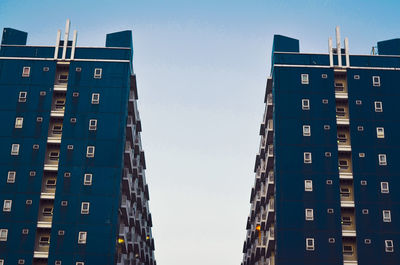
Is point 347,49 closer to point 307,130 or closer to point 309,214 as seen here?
point 307,130

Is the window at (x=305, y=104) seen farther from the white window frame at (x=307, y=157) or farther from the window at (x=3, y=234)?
the window at (x=3, y=234)

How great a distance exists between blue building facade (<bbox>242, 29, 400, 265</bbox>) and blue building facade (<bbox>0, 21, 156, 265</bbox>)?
2052 centimetres

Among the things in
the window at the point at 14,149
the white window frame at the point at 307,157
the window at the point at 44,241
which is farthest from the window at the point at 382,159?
the window at the point at 14,149

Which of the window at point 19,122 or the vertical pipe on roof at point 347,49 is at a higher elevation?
the vertical pipe on roof at point 347,49

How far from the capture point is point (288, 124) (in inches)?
2987

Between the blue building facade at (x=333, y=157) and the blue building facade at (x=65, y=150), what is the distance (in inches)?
808

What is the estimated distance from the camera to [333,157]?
74.2 meters

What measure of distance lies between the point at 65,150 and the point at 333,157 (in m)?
34.3

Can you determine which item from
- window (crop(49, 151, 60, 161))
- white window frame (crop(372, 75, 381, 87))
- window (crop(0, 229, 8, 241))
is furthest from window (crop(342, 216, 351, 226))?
window (crop(0, 229, 8, 241))

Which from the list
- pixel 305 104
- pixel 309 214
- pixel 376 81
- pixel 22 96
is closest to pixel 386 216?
pixel 309 214

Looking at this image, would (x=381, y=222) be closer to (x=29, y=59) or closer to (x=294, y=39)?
(x=294, y=39)

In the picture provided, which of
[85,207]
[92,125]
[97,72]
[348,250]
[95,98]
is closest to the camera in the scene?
[85,207]

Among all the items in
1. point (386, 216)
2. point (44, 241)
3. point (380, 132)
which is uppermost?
point (380, 132)

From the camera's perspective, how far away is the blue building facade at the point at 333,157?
232 feet
